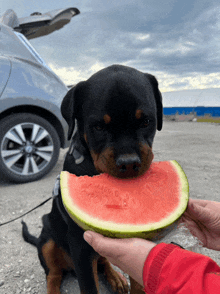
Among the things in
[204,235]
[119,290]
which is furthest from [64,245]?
[204,235]

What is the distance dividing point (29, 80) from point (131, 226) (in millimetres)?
4023

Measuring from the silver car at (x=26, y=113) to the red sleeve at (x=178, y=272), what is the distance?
12.4ft

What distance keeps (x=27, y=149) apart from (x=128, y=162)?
329 centimetres

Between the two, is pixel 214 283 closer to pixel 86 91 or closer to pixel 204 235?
pixel 204 235

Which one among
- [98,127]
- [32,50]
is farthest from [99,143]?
[32,50]

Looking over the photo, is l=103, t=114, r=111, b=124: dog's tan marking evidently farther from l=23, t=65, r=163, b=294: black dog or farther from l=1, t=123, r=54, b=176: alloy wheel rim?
l=1, t=123, r=54, b=176: alloy wheel rim

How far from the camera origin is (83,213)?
4.37 ft

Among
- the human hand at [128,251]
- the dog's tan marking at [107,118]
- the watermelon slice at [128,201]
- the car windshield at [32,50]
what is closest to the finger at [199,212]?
the watermelon slice at [128,201]

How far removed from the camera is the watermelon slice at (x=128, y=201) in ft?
4.01

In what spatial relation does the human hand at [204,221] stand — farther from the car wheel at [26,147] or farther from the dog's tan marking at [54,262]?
the car wheel at [26,147]

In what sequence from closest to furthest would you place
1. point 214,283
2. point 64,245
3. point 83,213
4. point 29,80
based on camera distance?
point 214,283, point 83,213, point 64,245, point 29,80

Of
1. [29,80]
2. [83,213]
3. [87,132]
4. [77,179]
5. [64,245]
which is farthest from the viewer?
[29,80]

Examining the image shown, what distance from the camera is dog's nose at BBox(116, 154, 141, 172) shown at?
1510 mm

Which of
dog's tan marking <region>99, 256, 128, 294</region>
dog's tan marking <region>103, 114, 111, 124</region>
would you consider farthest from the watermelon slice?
dog's tan marking <region>99, 256, 128, 294</region>
